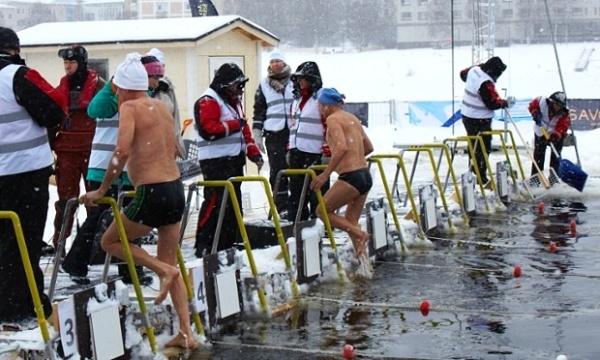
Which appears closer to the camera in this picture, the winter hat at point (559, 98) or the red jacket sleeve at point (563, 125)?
the winter hat at point (559, 98)

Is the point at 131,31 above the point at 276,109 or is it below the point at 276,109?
above

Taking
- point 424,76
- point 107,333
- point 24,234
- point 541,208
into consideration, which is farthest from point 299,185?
point 424,76

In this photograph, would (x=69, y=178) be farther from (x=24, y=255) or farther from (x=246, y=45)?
(x=246, y=45)

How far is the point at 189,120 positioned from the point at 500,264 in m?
6.99

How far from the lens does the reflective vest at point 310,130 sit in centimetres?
1075

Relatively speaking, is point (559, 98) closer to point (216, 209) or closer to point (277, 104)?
point (277, 104)

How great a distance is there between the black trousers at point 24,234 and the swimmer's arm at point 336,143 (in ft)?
10.2

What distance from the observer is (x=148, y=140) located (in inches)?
269

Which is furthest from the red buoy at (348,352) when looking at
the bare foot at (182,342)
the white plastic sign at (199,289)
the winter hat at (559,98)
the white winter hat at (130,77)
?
the winter hat at (559,98)

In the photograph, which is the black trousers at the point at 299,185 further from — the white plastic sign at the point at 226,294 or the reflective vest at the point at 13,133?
the reflective vest at the point at 13,133

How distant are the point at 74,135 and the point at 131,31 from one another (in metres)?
Answer: 9.19

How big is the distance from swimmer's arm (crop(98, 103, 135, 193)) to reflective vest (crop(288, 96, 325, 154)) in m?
4.16

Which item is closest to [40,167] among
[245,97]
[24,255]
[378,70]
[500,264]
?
[24,255]

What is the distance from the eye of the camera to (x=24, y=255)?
5.93 metres
